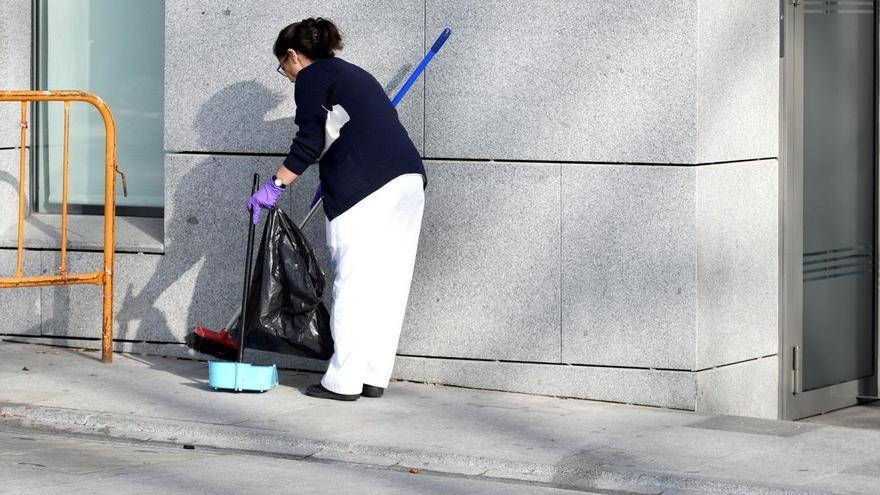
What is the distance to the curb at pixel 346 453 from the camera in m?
6.47

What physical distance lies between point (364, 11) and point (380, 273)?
1.62 metres

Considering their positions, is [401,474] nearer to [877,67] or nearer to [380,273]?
[380,273]

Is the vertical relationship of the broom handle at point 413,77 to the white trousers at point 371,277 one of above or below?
above

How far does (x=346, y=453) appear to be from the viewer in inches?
278

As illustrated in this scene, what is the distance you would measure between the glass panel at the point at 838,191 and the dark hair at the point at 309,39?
2.67 m

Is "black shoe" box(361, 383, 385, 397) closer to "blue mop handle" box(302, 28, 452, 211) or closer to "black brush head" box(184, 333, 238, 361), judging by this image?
"black brush head" box(184, 333, 238, 361)

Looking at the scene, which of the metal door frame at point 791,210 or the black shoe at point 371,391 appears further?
the metal door frame at point 791,210

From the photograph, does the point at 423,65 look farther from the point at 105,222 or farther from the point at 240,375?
the point at 105,222

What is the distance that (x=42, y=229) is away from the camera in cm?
990

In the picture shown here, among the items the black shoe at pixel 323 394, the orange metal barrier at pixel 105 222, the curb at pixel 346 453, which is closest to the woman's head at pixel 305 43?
the orange metal barrier at pixel 105 222

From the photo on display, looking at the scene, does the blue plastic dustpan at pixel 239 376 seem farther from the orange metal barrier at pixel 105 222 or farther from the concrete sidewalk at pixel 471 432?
the orange metal barrier at pixel 105 222

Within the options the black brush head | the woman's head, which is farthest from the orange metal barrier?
the woman's head

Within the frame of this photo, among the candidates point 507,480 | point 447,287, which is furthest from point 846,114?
point 507,480

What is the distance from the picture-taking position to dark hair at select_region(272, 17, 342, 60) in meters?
8.00
